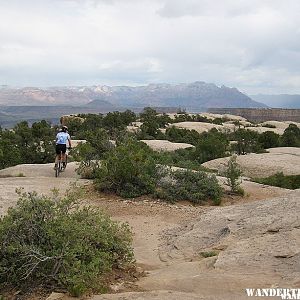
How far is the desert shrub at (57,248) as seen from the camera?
249 inches

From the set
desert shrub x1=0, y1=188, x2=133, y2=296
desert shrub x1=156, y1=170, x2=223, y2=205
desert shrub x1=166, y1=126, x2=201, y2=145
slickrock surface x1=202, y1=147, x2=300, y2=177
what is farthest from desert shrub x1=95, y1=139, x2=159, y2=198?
desert shrub x1=166, y1=126, x2=201, y2=145

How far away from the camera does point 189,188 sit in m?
13.6

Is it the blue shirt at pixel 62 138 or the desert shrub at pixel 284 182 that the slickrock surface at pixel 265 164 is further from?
the blue shirt at pixel 62 138

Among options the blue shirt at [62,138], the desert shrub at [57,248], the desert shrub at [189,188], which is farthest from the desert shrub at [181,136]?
the desert shrub at [57,248]

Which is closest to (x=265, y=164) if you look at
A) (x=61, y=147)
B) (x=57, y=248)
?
(x=61, y=147)

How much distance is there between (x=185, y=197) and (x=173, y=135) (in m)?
28.1

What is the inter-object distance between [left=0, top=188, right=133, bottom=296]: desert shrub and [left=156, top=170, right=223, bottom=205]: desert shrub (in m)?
5.72

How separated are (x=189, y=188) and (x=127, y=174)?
73.2 inches

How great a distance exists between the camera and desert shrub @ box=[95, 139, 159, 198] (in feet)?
43.9

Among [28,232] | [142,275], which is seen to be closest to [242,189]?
[142,275]

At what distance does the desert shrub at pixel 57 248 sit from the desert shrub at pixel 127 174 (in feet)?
18.6

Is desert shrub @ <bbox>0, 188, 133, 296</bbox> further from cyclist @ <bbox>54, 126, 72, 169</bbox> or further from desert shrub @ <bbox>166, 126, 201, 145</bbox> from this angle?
desert shrub @ <bbox>166, 126, 201, 145</bbox>

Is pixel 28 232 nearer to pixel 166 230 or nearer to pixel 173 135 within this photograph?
pixel 166 230

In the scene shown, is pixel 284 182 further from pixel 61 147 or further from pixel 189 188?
pixel 61 147
